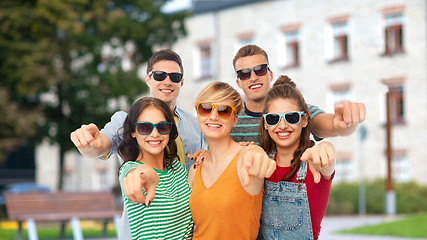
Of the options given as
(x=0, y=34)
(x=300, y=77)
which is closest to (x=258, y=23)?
(x=300, y=77)

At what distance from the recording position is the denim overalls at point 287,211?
3221 millimetres

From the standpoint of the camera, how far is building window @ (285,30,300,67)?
99.8ft

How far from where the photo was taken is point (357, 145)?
2772 centimetres

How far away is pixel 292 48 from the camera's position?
30.7m

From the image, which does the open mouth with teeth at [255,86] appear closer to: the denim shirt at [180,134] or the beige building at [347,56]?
the denim shirt at [180,134]

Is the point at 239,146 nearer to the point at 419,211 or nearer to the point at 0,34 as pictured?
the point at 0,34

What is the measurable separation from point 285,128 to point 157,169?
77 cm

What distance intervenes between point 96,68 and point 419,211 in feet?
46.7

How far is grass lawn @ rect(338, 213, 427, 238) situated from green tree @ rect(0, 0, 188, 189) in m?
9.63

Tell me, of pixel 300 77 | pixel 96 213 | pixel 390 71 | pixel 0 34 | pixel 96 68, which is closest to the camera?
pixel 96 213

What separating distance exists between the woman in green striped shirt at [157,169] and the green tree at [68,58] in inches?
620

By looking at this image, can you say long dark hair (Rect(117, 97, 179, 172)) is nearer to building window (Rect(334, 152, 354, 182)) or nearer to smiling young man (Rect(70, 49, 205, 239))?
smiling young man (Rect(70, 49, 205, 239))

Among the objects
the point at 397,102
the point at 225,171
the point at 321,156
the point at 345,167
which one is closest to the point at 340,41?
the point at 397,102

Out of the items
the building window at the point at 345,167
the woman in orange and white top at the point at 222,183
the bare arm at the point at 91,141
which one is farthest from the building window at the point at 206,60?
the woman in orange and white top at the point at 222,183
